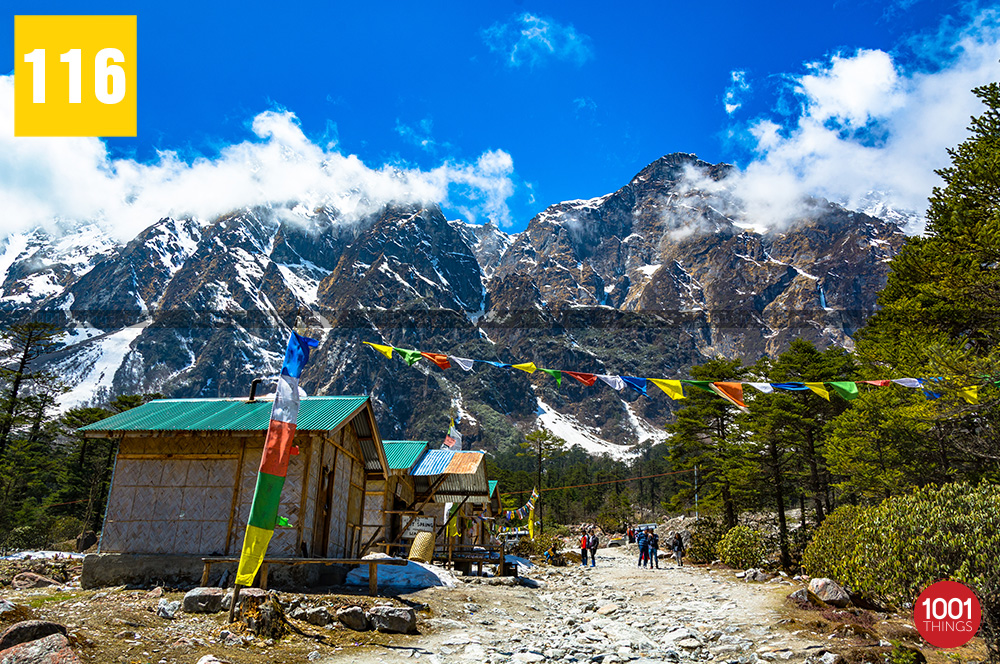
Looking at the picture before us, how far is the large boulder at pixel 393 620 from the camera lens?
11.0 m

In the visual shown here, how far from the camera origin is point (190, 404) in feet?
61.5

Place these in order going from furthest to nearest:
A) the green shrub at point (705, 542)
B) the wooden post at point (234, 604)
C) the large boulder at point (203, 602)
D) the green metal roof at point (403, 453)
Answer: the green shrub at point (705, 542), the green metal roof at point (403, 453), the large boulder at point (203, 602), the wooden post at point (234, 604)

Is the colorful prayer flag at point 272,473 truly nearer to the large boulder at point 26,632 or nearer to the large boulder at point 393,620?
the large boulder at point 393,620

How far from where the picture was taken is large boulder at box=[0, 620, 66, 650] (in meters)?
6.94

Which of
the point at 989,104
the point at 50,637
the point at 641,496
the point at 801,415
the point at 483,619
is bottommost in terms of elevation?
the point at 641,496

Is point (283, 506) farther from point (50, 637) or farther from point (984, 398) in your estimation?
point (984, 398)

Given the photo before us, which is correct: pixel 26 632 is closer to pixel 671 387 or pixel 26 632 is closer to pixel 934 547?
pixel 934 547

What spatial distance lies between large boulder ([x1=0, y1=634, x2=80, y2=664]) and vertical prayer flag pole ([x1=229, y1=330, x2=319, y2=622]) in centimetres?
259

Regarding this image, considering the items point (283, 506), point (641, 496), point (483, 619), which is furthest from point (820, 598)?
point (641, 496)

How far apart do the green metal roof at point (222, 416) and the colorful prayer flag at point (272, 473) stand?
4.80 meters

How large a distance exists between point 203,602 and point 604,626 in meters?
8.07

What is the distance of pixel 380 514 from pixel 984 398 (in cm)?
2088

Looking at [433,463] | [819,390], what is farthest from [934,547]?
[433,463]

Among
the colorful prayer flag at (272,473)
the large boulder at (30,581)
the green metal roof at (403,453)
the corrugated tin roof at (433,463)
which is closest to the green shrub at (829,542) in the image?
the colorful prayer flag at (272,473)
